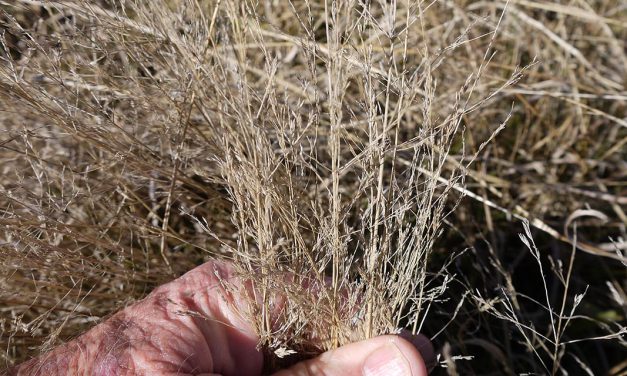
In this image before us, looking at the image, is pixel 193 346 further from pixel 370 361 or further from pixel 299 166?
pixel 299 166

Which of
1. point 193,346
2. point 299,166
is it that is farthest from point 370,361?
point 299,166

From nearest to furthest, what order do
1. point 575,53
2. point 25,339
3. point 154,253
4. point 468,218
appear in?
point 25,339 < point 154,253 < point 468,218 < point 575,53

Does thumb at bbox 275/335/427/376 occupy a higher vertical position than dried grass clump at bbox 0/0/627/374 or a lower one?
lower

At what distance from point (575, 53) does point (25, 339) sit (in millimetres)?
1626

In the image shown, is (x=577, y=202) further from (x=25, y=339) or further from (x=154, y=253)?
(x=25, y=339)

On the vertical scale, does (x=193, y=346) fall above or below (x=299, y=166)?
below

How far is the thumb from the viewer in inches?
43.8

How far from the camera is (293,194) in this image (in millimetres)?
1138

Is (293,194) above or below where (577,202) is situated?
above

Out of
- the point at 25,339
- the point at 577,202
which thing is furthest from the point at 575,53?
the point at 25,339

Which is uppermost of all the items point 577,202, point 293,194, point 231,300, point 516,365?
point 293,194

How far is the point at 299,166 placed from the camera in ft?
4.84

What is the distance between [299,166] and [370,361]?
50cm

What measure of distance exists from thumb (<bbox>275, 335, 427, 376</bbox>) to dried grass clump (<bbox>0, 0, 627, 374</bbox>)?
1.7 inches
